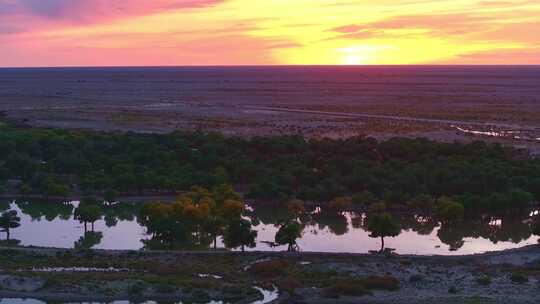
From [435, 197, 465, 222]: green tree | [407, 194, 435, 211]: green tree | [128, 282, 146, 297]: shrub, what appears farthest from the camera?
[407, 194, 435, 211]: green tree

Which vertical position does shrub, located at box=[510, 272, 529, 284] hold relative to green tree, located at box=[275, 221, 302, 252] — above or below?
below

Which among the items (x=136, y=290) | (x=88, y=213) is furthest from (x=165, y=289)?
(x=88, y=213)

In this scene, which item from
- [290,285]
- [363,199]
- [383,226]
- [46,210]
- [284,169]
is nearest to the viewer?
[290,285]

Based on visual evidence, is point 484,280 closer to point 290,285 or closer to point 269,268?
point 290,285

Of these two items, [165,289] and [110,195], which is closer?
[165,289]

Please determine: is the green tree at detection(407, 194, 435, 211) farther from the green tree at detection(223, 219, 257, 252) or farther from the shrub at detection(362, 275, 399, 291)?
the shrub at detection(362, 275, 399, 291)

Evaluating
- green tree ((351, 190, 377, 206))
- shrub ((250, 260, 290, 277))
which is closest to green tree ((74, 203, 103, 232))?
shrub ((250, 260, 290, 277))

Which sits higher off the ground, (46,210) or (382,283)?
(46,210)
